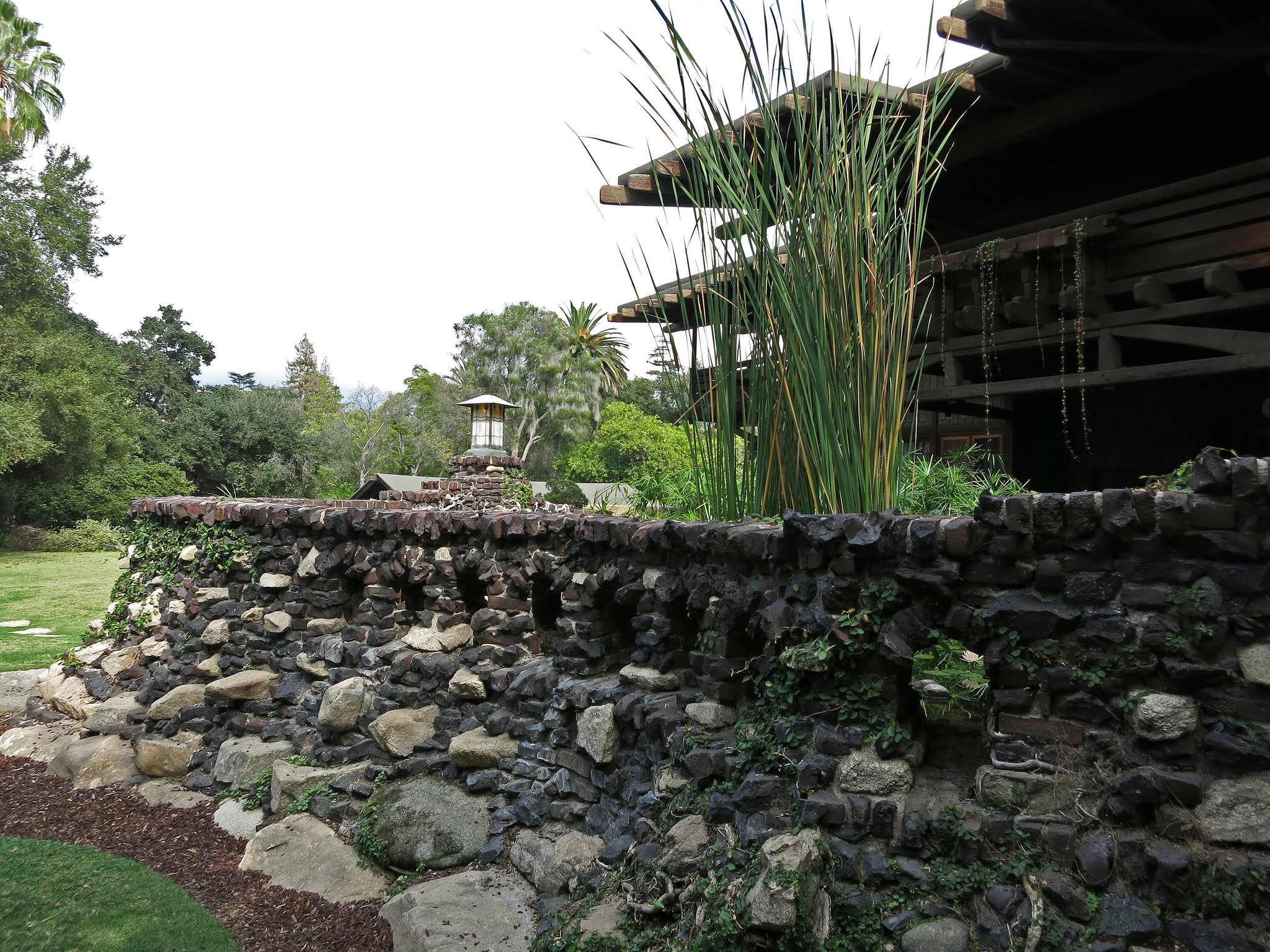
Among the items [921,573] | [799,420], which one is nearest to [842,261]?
[799,420]

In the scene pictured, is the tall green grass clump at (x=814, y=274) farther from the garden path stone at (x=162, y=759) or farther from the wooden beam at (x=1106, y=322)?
the garden path stone at (x=162, y=759)

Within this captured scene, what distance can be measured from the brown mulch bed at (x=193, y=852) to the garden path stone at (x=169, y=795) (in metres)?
0.05

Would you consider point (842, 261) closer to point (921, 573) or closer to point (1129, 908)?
point (921, 573)

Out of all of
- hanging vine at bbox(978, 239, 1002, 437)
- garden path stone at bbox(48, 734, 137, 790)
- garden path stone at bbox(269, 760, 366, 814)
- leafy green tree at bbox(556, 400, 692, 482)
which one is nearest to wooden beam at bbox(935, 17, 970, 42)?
hanging vine at bbox(978, 239, 1002, 437)

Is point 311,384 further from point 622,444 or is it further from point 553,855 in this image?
point 553,855

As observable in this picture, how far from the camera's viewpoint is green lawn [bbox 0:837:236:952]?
3.91 meters

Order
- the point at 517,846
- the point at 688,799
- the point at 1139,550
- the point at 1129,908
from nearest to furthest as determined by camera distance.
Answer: the point at 1129,908
the point at 1139,550
the point at 688,799
the point at 517,846

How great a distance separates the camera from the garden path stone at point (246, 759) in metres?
5.73

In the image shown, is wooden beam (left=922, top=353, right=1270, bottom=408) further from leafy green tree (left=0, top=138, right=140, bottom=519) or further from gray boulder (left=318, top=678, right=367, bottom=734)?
leafy green tree (left=0, top=138, right=140, bottom=519)

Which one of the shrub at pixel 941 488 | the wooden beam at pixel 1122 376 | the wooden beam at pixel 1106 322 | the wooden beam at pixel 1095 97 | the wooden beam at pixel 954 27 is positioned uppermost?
the wooden beam at pixel 954 27

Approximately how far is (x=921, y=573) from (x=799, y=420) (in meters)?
0.97

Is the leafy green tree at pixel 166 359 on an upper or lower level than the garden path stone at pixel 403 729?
upper

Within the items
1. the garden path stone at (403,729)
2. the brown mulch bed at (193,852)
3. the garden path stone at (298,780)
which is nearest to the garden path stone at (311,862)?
the brown mulch bed at (193,852)

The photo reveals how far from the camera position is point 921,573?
Answer: 115 inches
